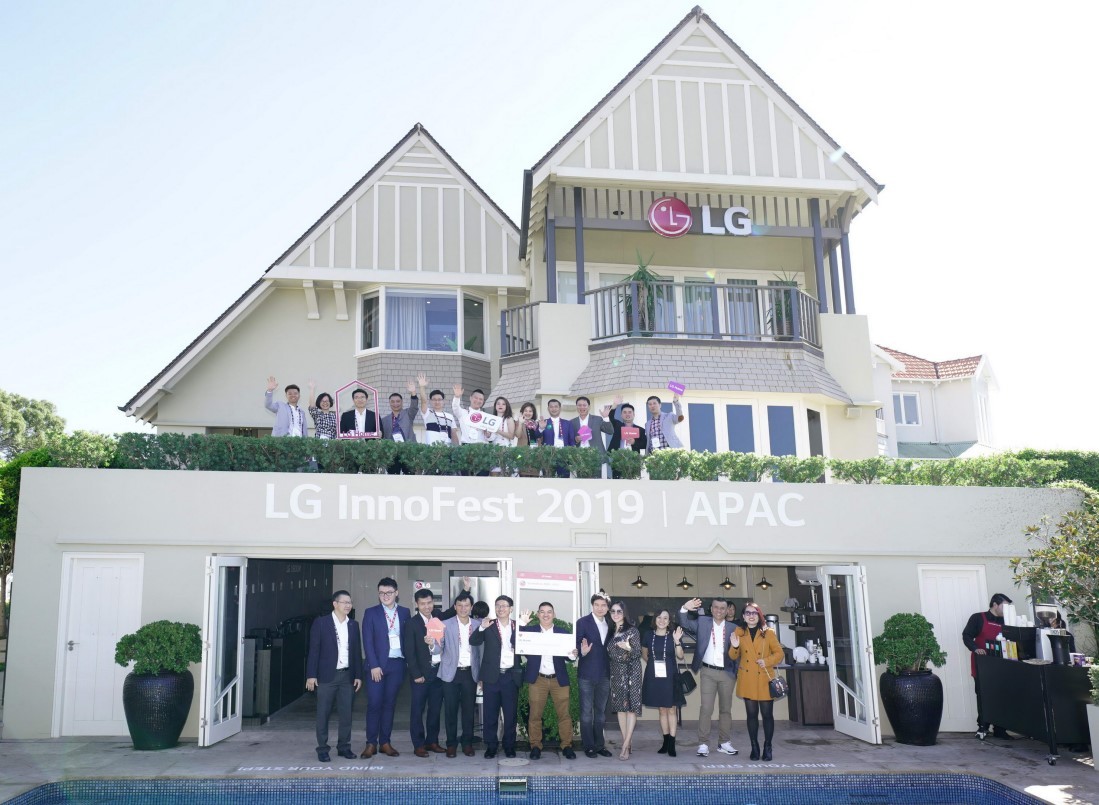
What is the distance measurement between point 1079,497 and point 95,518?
41.5ft

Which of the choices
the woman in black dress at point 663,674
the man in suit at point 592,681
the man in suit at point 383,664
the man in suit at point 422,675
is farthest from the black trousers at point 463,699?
the woman in black dress at point 663,674

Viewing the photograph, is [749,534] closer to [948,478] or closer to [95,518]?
[948,478]

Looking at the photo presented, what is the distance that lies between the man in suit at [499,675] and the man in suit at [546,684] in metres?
0.18

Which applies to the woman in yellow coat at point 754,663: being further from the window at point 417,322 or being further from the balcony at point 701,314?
the window at point 417,322

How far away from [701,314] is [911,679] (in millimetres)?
7464

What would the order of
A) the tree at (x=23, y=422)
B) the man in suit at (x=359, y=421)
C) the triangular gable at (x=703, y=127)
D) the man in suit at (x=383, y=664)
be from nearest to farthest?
the man in suit at (x=383, y=664), the man in suit at (x=359, y=421), the triangular gable at (x=703, y=127), the tree at (x=23, y=422)

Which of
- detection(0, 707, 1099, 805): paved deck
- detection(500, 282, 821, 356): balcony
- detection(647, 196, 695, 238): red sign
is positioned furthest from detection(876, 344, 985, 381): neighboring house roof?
detection(0, 707, 1099, 805): paved deck

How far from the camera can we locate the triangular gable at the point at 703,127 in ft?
53.6

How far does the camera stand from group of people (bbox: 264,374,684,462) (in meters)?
12.6

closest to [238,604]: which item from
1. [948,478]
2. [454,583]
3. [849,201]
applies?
[454,583]

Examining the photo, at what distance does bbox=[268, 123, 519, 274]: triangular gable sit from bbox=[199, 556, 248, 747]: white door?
340 inches

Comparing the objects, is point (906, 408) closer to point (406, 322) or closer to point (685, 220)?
point (685, 220)

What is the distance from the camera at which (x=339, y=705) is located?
1002 centimetres

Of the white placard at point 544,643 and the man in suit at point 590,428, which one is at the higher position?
the man in suit at point 590,428
